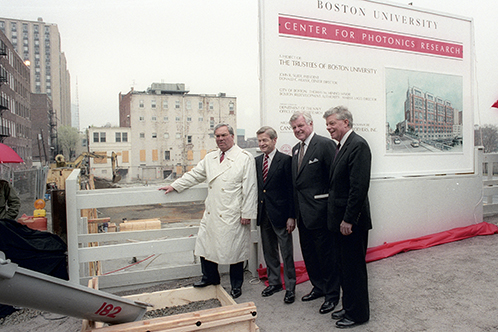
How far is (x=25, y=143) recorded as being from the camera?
137ft

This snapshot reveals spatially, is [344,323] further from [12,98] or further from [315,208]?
[12,98]

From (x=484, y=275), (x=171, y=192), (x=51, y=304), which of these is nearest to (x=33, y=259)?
(x=171, y=192)

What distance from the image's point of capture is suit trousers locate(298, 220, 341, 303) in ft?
10.1

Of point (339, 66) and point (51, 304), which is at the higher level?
point (339, 66)

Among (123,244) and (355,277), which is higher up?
(123,244)

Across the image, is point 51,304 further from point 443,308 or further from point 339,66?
point 339,66

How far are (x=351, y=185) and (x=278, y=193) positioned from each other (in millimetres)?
921

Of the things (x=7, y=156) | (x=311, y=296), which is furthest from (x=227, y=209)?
(x=7, y=156)

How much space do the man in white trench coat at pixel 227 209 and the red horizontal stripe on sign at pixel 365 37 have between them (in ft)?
6.01

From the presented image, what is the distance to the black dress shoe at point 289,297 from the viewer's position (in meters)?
3.24

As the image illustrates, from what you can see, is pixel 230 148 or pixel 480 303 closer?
pixel 480 303

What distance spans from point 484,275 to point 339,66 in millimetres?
3038

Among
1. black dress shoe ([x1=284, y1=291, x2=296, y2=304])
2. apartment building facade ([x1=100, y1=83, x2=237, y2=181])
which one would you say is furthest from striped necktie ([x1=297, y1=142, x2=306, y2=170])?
apartment building facade ([x1=100, y1=83, x2=237, y2=181])

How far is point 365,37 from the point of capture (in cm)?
487
